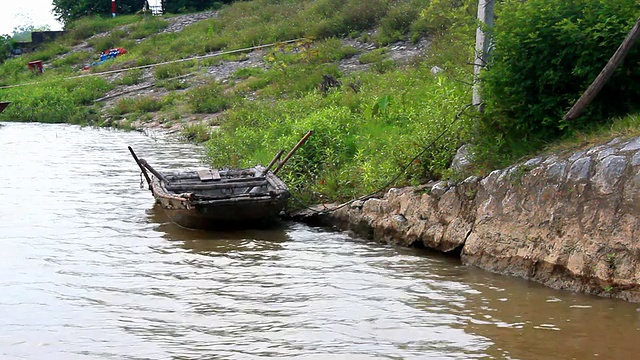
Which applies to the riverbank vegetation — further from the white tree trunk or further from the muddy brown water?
the muddy brown water

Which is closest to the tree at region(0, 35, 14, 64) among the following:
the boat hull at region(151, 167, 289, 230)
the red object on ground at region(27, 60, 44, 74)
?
the red object on ground at region(27, 60, 44, 74)

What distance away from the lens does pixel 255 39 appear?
111 ft

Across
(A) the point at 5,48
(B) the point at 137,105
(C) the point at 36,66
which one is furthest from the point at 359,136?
(A) the point at 5,48

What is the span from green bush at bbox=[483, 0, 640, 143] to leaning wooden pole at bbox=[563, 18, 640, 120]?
0.25 metres

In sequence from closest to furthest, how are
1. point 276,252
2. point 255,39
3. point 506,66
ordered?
point 506,66 → point 276,252 → point 255,39

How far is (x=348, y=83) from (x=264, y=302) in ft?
44.6

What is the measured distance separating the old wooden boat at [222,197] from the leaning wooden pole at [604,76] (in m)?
4.38

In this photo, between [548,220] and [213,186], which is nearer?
[548,220]

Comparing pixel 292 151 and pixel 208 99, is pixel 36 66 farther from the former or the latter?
pixel 292 151

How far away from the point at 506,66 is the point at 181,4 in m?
39.3

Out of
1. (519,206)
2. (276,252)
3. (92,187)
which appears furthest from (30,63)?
(519,206)

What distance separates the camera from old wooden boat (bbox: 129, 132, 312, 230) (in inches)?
473

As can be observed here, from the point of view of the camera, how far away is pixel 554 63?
9.85 meters

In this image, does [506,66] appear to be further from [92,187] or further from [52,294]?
[92,187]
